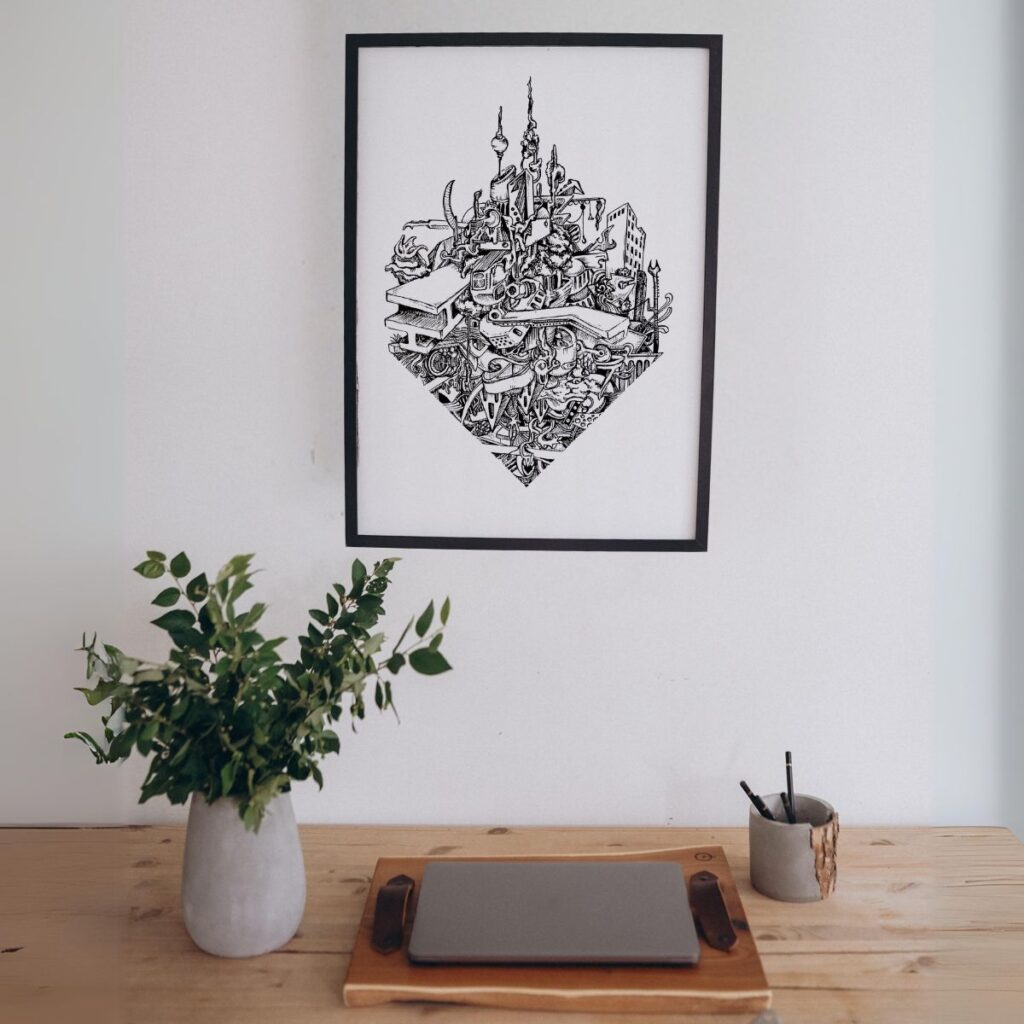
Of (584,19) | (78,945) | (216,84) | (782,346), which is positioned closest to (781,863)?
(782,346)

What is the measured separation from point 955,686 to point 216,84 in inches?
43.4

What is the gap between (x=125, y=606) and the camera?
1.04m

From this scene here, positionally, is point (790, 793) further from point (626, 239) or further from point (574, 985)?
point (626, 239)

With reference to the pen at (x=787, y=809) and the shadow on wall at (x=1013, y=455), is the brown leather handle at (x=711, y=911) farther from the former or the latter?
the shadow on wall at (x=1013, y=455)

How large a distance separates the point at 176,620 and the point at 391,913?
1.11ft

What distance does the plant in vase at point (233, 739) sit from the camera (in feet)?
2.49

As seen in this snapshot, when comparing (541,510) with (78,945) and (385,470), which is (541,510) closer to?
(385,470)

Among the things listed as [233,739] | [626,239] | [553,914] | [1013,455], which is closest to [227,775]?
[233,739]

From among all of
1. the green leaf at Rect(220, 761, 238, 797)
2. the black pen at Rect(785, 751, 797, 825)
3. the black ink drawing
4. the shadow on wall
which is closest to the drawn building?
the black ink drawing

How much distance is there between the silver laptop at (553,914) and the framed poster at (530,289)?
0.35m

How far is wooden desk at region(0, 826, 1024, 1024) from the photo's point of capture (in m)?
0.73

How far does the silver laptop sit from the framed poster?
0.35 metres

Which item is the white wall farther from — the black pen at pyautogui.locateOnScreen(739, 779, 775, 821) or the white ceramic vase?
the white ceramic vase

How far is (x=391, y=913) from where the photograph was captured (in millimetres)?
825
